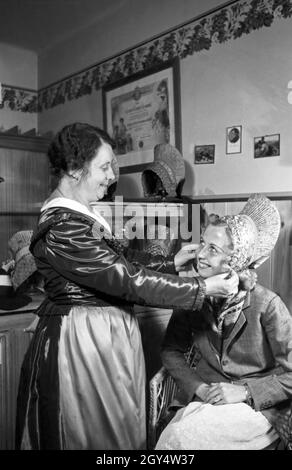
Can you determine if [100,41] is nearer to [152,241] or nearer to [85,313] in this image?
[152,241]

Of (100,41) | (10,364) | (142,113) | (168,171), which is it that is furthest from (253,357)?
(100,41)

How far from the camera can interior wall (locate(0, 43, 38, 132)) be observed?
13.9ft

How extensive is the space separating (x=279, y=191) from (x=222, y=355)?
0.92m

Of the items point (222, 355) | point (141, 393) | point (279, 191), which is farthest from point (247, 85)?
point (141, 393)

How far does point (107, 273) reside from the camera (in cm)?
145

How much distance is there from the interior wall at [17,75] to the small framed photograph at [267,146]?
2.62 m

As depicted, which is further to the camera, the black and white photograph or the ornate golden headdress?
the ornate golden headdress

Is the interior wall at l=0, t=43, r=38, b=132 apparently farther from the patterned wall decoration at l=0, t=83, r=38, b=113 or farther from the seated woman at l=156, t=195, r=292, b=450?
the seated woman at l=156, t=195, r=292, b=450

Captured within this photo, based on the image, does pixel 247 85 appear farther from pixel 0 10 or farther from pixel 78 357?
pixel 0 10

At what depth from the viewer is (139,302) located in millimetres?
1498

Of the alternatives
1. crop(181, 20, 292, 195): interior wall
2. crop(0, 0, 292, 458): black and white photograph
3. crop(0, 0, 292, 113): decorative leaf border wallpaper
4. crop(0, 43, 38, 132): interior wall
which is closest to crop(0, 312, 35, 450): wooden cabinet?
crop(0, 0, 292, 458): black and white photograph

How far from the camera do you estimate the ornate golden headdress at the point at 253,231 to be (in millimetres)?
1660

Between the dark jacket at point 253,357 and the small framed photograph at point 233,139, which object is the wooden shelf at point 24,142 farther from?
the dark jacket at point 253,357

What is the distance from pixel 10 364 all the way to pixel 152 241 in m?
0.90
